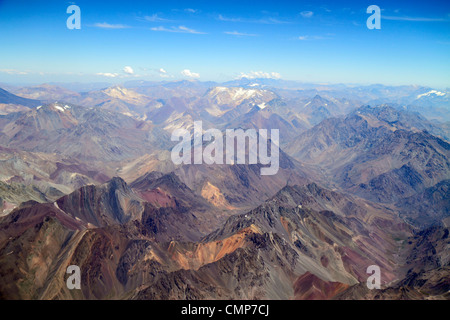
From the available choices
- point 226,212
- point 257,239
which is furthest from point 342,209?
point 257,239

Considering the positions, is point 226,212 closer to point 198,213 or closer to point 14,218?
point 198,213

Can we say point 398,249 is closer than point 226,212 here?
Yes

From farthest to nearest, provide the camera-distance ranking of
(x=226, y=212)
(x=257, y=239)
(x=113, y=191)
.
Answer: (x=226, y=212), (x=113, y=191), (x=257, y=239)

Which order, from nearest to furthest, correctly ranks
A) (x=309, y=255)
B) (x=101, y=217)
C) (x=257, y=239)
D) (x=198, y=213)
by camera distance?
(x=257, y=239) → (x=309, y=255) → (x=101, y=217) → (x=198, y=213)
